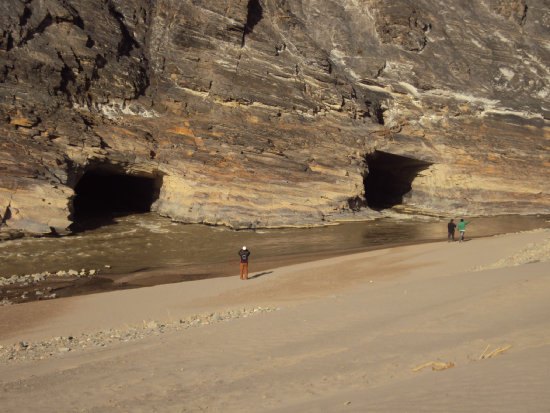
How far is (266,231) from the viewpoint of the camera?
21766 millimetres

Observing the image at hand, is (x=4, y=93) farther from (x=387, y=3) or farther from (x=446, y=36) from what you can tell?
(x=446, y=36)

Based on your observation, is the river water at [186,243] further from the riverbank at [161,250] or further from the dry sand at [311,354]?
the dry sand at [311,354]

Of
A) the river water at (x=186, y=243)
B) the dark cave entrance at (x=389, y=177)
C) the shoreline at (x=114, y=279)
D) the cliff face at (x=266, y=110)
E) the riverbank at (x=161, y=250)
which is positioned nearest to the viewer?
the shoreline at (x=114, y=279)

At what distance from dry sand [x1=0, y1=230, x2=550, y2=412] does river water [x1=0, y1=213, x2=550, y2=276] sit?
5.74 meters

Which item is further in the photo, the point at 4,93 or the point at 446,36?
the point at 446,36

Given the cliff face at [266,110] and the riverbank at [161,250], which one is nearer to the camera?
the riverbank at [161,250]

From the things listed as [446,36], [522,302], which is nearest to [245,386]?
[522,302]

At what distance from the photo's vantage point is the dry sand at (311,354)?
347 centimetres

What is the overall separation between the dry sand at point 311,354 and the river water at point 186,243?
5.74 meters

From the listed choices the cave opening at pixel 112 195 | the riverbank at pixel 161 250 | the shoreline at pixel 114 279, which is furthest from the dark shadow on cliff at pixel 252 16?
the shoreline at pixel 114 279

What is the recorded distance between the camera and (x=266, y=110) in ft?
85.5

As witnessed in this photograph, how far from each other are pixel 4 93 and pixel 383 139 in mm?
24062

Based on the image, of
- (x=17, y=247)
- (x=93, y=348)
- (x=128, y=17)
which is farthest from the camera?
(x=128, y=17)

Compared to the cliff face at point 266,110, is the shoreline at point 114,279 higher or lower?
lower
